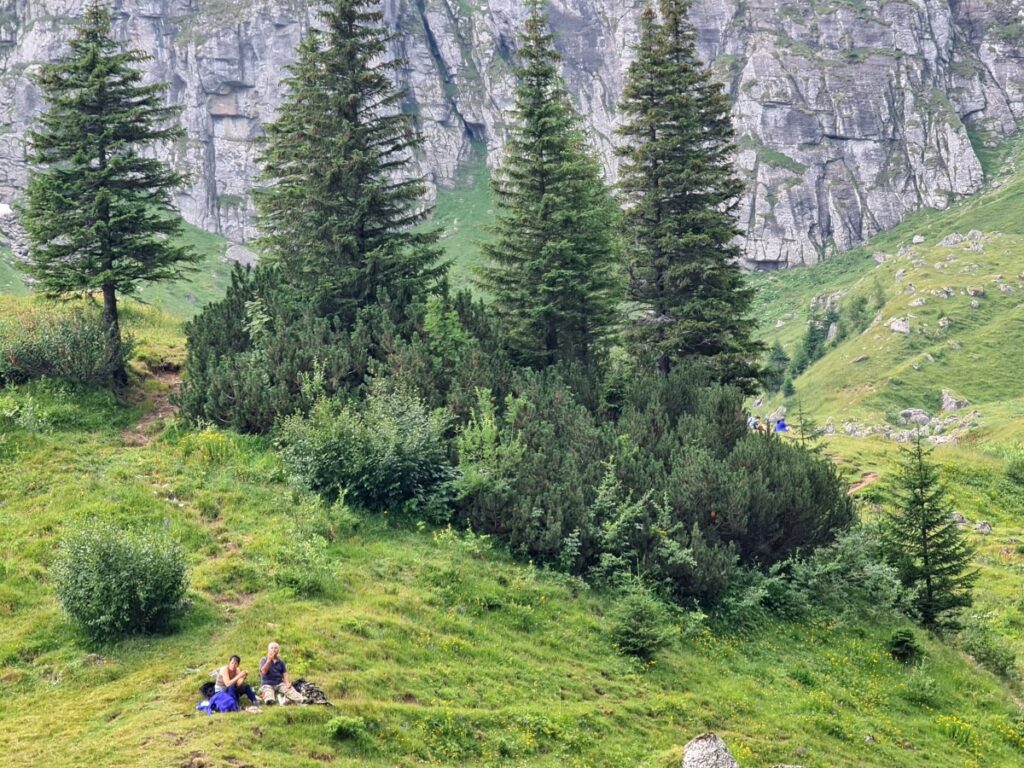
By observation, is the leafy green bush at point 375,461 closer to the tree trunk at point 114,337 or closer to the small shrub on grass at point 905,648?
the tree trunk at point 114,337

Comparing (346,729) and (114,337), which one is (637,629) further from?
(114,337)

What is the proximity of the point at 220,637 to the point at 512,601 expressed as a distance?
6.06 metres

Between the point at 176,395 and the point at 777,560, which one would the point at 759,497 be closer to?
the point at 777,560

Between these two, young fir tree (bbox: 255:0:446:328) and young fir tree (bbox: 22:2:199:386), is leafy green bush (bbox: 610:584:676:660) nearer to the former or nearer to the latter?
young fir tree (bbox: 255:0:446:328)

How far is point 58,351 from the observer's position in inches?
926

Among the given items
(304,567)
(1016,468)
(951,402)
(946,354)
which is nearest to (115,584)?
(304,567)

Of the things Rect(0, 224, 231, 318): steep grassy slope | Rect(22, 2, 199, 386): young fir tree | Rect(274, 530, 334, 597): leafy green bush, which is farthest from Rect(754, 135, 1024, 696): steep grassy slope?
Rect(0, 224, 231, 318): steep grassy slope

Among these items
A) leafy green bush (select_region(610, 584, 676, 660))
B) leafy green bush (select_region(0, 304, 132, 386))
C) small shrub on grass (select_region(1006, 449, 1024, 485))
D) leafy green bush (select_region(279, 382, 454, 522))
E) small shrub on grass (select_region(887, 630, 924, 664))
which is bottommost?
small shrub on grass (select_region(887, 630, 924, 664))

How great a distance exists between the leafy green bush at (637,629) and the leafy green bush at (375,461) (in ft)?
17.2

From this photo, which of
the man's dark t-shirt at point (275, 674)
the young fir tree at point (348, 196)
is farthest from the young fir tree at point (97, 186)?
the man's dark t-shirt at point (275, 674)

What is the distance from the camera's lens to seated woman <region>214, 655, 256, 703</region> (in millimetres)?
11852

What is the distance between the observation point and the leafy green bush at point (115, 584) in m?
13.7

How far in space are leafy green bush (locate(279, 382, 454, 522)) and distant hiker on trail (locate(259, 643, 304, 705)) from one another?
23.7ft

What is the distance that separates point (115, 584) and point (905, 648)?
17.2 m
